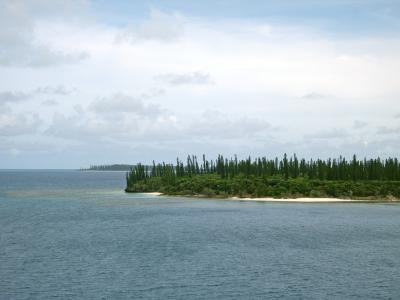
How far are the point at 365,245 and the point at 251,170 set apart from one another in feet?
380

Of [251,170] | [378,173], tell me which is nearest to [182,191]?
[251,170]

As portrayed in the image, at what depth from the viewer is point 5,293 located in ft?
159

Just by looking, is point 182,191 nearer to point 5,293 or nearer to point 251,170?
point 251,170

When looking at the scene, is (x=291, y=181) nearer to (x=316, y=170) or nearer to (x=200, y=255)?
(x=316, y=170)

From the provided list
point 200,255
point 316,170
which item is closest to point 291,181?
point 316,170

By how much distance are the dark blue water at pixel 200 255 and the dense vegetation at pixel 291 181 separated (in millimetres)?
37623

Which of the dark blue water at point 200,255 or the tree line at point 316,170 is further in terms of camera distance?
the tree line at point 316,170

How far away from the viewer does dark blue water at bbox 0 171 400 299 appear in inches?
A: 1970

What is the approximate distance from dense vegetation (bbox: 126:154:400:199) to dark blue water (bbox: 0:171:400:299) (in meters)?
37.6

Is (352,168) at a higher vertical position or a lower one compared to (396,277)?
higher

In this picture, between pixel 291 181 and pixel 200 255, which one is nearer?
pixel 200 255

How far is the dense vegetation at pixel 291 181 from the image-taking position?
156375 millimetres

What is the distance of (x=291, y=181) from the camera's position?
163250mm

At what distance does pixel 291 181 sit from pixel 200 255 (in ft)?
329
